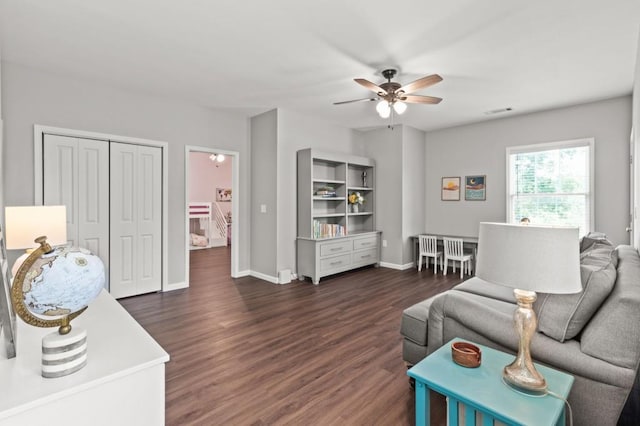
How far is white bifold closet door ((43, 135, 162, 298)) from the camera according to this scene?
3.77 metres

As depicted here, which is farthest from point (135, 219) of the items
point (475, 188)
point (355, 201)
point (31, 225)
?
point (475, 188)

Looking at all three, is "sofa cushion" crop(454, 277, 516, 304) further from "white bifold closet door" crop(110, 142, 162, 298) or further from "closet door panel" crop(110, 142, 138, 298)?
"closet door panel" crop(110, 142, 138, 298)

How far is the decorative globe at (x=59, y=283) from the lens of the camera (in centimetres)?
95

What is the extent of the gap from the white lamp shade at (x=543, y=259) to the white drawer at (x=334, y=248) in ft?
12.7

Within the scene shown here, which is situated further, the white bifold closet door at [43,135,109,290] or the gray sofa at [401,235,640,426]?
the white bifold closet door at [43,135,109,290]

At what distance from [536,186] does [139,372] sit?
6047mm

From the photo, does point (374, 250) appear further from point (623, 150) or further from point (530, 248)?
point (530, 248)

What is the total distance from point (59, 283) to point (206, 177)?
966 centimetres

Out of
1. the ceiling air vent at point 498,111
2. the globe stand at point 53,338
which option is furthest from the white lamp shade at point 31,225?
the ceiling air vent at point 498,111

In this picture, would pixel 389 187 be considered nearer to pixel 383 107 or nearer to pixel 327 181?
pixel 327 181

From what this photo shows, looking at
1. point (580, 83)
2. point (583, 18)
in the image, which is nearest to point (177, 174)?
point (583, 18)

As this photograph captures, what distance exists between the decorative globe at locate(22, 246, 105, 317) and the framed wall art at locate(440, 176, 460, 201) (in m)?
6.21

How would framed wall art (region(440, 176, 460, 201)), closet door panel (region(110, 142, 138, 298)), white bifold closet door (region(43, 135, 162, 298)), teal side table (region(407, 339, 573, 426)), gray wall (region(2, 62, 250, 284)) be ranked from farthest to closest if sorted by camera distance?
framed wall art (region(440, 176, 460, 201)) → closet door panel (region(110, 142, 138, 298)) → white bifold closet door (region(43, 135, 162, 298)) → gray wall (region(2, 62, 250, 284)) → teal side table (region(407, 339, 573, 426))

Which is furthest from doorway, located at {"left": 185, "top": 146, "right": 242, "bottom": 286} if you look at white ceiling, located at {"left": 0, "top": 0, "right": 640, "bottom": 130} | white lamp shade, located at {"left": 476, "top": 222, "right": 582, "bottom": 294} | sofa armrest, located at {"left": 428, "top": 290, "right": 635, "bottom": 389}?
white lamp shade, located at {"left": 476, "top": 222, "right": 582, "bottom": 294}
